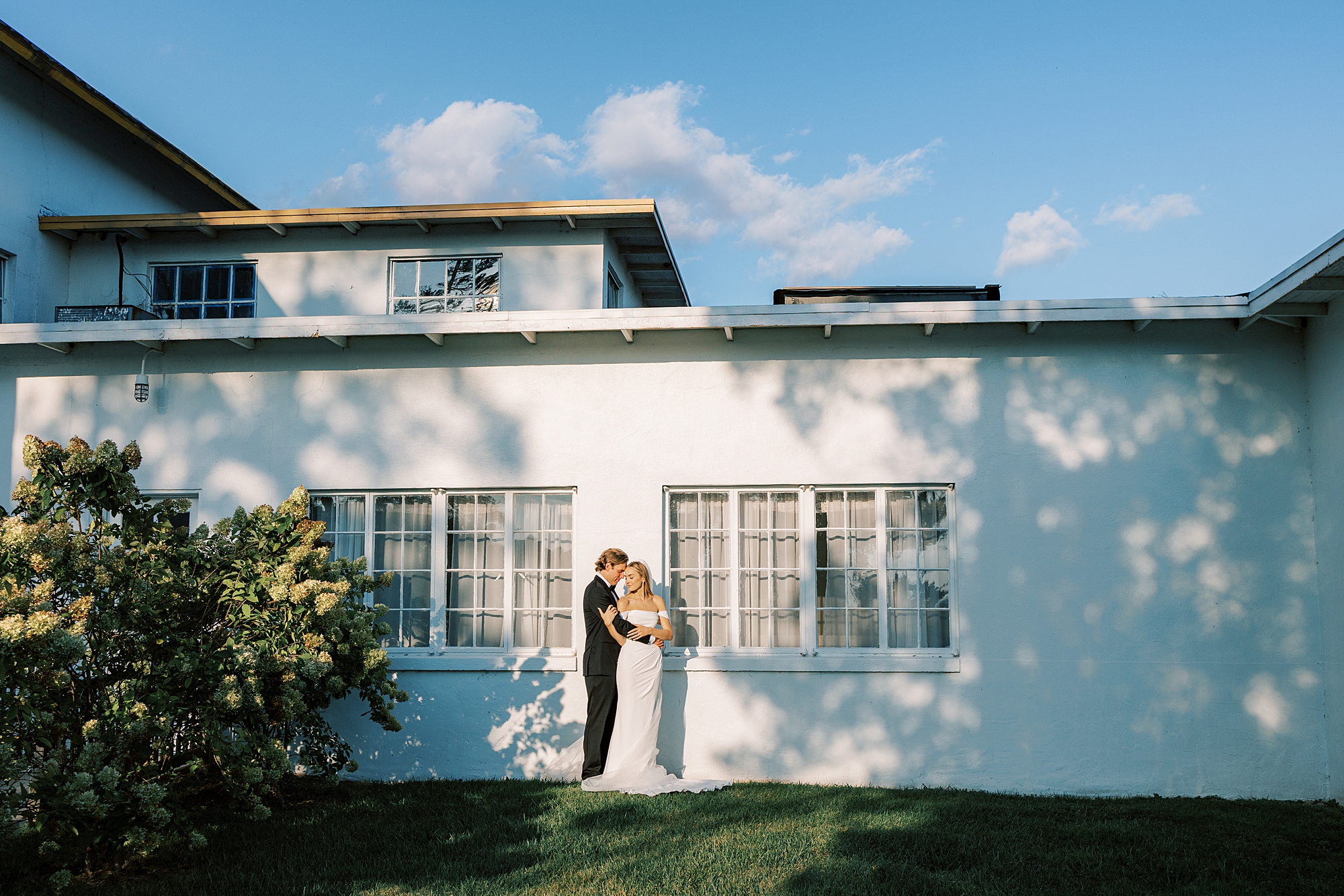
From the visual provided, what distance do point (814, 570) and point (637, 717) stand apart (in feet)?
6.17

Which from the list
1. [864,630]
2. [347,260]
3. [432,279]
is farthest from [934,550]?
[347,260]

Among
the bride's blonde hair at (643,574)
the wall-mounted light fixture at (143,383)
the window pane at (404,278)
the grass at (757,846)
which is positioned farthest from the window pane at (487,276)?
the grass at (757,846)

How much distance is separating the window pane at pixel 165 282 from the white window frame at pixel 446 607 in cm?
424

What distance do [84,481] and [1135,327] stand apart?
7.61 metres

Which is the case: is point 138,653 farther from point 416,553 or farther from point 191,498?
point 191,498

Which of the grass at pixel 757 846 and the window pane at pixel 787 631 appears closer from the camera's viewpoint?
the grass at pixel 757 846

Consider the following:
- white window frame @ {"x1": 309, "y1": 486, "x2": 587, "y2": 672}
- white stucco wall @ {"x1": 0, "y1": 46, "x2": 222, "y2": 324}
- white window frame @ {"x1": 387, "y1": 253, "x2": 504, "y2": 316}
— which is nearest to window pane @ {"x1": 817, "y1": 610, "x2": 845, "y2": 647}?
white window frame @ {"x1": 309, "y1": 486, "x2": 587, "y2": 672}

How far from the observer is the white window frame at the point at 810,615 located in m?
7.93

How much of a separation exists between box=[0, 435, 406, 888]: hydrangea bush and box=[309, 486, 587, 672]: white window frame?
1.03 m

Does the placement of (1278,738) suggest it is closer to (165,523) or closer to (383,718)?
(383,718)

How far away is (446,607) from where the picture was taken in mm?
8461

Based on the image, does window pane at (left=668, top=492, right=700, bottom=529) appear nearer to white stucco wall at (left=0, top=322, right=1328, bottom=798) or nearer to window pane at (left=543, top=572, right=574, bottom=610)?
white stucco wall at (left=0, top=322, right=1328, bottom=798)

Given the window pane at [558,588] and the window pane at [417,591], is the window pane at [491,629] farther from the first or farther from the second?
the window pane at [417,591]

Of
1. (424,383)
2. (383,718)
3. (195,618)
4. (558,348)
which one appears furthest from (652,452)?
(195,618)
